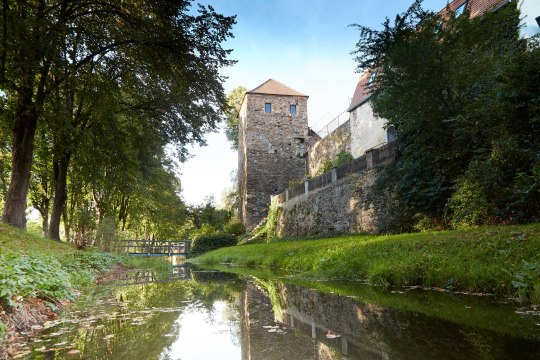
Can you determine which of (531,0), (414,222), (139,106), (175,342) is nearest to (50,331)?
(175,342)

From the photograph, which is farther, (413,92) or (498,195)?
(413,92)

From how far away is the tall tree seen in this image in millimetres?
8188

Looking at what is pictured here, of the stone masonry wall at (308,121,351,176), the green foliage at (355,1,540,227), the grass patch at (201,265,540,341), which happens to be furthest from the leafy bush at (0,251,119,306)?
the stone masonry wall at (308,121,351,176)

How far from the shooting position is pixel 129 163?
1423 centimetres

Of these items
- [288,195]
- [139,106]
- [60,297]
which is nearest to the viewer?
[60,297]

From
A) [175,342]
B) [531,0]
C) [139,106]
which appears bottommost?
[175,342]

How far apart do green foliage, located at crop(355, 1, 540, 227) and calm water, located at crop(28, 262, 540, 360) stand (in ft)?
15.1

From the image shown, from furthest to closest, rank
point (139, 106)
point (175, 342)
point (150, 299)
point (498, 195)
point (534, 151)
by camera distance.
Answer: point (139, 106) → point (498, 195) → point (534, 151) → point (150, 299) → point (175, 342)

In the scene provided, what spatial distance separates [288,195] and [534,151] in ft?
55.6

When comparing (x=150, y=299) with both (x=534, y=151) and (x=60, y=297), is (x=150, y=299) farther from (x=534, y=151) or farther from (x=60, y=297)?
(x=534, y=151)

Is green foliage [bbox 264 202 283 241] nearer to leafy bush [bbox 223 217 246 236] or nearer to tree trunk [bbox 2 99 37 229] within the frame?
leafy bush [bbox 223 217 246 236]

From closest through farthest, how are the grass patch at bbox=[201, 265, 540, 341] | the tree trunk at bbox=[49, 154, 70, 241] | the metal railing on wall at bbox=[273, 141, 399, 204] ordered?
the grass patch at bbox=[201, 265, 540, 341], the metal railing on wall at bbox=[273, 141, 399, 204], the tree trunk at bbox=[49, 154, 70, 241]

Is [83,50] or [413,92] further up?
[83,50]

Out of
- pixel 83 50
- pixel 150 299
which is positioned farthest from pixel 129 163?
pixel 150 299
